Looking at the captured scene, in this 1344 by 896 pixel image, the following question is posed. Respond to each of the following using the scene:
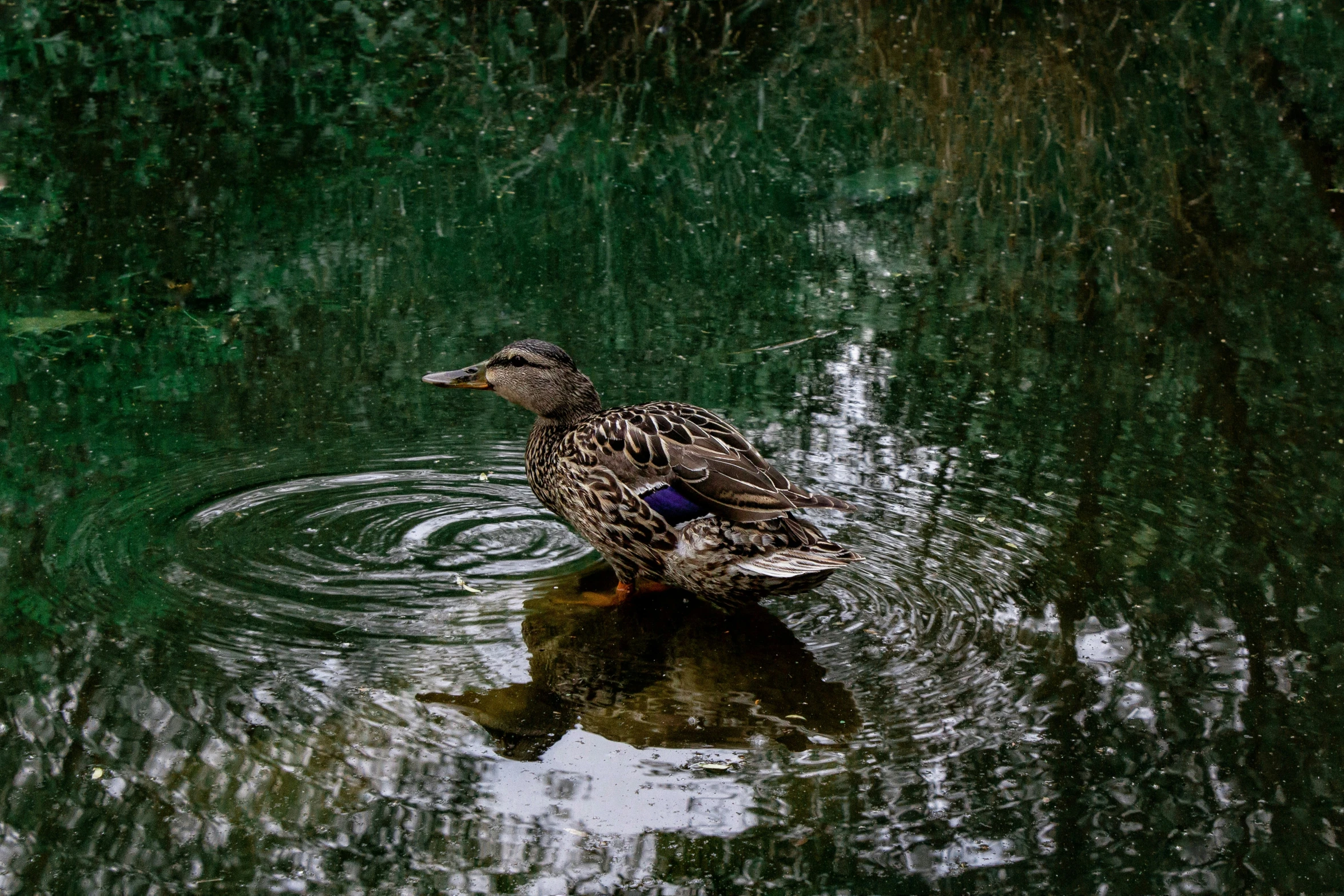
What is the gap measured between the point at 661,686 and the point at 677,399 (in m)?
2.20

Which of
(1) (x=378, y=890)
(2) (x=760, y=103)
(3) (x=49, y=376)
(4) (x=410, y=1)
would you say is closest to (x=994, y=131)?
(2) (x=760, y=103)

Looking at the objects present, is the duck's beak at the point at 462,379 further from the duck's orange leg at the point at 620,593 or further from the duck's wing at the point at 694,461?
the duck's orange leg at the point at 620,593

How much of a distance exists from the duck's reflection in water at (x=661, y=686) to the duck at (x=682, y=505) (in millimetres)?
158

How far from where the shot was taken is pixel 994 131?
402 inches

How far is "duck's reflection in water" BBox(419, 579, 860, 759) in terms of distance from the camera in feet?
14.0

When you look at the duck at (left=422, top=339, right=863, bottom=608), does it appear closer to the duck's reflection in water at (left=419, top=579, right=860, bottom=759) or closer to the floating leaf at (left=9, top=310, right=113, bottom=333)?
the duck's reflection in water at (left=419, top=579, right=860, bottom=759)

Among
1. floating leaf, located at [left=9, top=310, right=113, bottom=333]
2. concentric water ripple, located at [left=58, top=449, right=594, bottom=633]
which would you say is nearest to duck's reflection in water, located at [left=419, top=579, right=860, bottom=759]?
concentric water ripple, located at [left=58, top=449, right=594, bottom=633]

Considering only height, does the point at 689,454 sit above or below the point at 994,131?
below

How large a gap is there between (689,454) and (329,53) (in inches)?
317

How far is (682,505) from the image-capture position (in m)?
5.02

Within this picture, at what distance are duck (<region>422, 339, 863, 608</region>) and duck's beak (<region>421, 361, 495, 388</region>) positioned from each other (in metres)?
0.48

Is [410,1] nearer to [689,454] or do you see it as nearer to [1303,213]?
[1303,213]

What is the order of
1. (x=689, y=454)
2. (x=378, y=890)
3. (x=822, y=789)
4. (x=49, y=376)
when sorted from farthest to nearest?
(x=49, y=376) → (x=689, y=454) → (x=822, y=789) → (x=378, y=890)

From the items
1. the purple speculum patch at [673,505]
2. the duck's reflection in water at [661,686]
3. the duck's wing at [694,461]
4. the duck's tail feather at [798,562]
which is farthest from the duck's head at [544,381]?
the duck's tail feather at [798,562]
